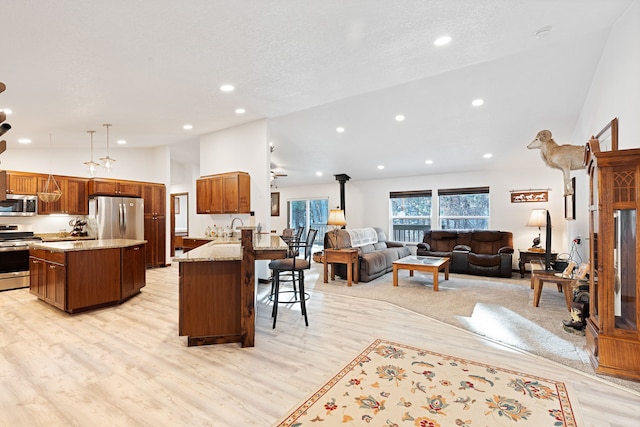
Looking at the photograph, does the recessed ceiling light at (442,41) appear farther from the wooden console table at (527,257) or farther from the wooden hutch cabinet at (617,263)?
the wooden console table at (527,257)

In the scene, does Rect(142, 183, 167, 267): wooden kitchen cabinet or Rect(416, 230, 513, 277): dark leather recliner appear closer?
Rect(416, 230, 513, 277): dark leather recliner

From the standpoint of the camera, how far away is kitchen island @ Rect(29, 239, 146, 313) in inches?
146

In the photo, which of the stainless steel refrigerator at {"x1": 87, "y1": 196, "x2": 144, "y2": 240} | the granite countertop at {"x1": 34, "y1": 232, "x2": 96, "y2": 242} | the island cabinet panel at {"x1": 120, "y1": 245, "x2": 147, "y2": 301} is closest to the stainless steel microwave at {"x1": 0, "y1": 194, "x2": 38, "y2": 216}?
the granite countertop at {"x1": 34, "y1": 232, "x2": 96, "y2": 242}

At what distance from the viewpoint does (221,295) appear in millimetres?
2963

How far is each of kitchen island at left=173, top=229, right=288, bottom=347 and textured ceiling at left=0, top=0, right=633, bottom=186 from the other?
1808mm

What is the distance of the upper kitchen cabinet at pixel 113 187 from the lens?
625 cm

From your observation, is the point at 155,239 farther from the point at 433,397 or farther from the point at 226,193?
the point at 433,397

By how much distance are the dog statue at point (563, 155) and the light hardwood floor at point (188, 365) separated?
2.29 m

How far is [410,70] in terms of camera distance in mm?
3449

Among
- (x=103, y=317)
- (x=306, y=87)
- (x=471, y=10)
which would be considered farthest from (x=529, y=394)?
(x=103, y=317)

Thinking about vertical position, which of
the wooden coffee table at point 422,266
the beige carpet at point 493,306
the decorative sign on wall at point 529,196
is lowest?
the beige carpet at point 493,306

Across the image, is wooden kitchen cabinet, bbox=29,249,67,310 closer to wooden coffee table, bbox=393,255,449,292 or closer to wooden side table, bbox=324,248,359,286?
wooden side table, bbox=324,248,359,286

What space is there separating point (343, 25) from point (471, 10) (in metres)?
1.01

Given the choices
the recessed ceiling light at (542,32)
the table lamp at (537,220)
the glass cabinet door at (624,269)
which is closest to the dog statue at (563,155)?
the recessed ceiling light at (542,32)
